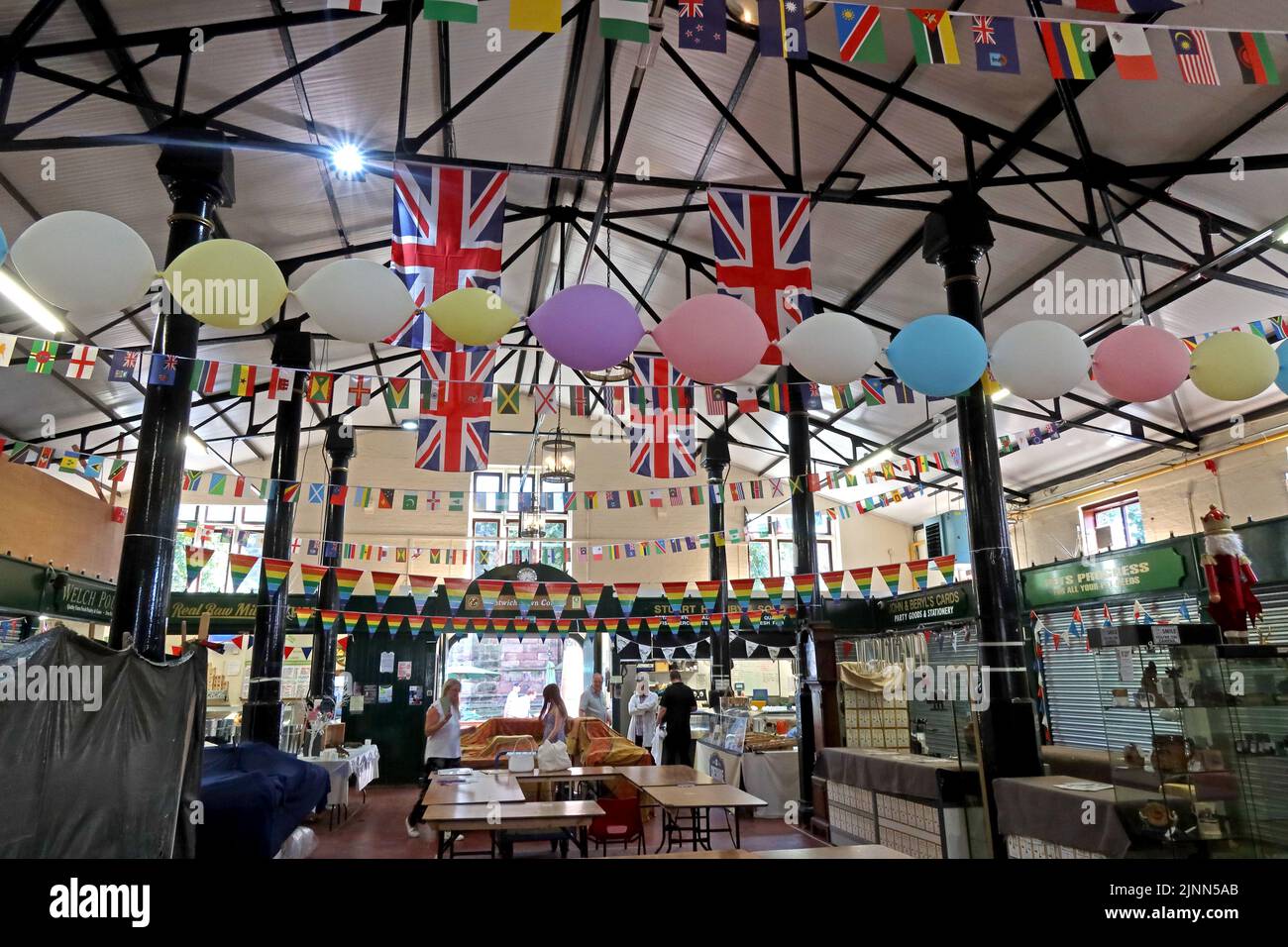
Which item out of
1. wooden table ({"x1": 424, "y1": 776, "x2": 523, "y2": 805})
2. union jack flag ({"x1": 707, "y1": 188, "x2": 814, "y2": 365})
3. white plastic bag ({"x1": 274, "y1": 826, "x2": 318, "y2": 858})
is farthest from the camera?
white plastic bag ({"x1": 274, "y1": 826, "x2": 318, "y2": 858})

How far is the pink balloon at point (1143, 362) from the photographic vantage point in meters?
4.28

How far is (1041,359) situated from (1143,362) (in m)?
0.57

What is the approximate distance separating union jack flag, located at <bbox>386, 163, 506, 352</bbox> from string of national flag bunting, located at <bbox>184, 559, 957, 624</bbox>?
193 inches

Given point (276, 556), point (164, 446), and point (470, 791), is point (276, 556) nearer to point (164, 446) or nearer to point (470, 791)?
point (164, 446)

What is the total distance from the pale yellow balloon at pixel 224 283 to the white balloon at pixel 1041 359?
3968 millimetres

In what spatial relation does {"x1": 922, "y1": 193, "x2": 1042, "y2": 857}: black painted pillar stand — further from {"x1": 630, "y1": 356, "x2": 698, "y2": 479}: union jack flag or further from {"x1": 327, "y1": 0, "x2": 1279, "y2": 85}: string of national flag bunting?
{"x1": 630, "y1": 356, "x2": 698, "y2": 479}: union jack flag

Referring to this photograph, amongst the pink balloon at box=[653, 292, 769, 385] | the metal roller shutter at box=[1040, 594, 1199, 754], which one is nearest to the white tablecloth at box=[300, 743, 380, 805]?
the pink balloon at box=[653, 292, 769, 385]

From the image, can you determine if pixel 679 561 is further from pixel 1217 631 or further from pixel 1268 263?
pixel 1217 631

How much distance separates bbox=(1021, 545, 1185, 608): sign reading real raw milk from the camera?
11125 mm

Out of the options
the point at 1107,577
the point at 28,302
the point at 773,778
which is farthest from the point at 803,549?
the point at 28,302

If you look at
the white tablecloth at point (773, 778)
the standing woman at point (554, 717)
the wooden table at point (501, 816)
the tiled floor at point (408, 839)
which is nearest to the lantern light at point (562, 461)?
the tiled floor at point (408, 839)

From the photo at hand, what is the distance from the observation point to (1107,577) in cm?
1216

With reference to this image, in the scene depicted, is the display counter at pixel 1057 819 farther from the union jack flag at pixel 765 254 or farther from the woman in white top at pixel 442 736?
the woman in white top at pixel 442 736

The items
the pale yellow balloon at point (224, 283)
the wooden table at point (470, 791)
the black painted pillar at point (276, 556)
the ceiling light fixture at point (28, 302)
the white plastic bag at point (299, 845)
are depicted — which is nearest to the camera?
the pale yellow balloon at point (224, 283)
